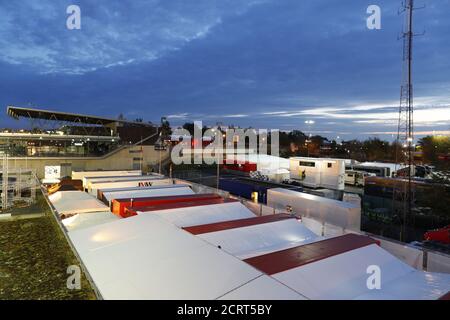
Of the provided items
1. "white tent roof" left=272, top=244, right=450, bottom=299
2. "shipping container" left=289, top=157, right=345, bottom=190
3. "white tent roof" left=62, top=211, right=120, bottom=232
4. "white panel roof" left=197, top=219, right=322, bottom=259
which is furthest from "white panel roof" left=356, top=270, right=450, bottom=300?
"shipping container" left=289, top=157, right=345, bottom=190

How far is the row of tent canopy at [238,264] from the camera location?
5609 mm

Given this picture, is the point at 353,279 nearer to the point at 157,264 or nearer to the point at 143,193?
the point at 157,264

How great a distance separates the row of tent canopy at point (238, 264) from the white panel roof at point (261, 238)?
3cm

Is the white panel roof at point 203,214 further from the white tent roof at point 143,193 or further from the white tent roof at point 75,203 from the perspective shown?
the white tent roof at point 143,193

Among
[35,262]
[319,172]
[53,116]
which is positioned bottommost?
[35,262]

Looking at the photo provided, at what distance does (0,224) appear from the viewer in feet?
57.1

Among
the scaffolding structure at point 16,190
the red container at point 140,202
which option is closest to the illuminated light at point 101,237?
the red container at point 140,202

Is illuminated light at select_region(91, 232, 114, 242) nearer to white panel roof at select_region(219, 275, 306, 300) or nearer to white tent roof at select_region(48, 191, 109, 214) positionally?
white panel roof at select_region(219, 275, 306, 300)

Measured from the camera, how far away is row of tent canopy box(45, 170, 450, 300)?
5609 millimetres

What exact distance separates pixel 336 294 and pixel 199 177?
1217 inches

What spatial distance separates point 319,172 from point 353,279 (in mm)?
22832

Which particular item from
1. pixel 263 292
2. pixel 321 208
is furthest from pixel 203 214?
pixel 263 292

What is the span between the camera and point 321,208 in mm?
14172
